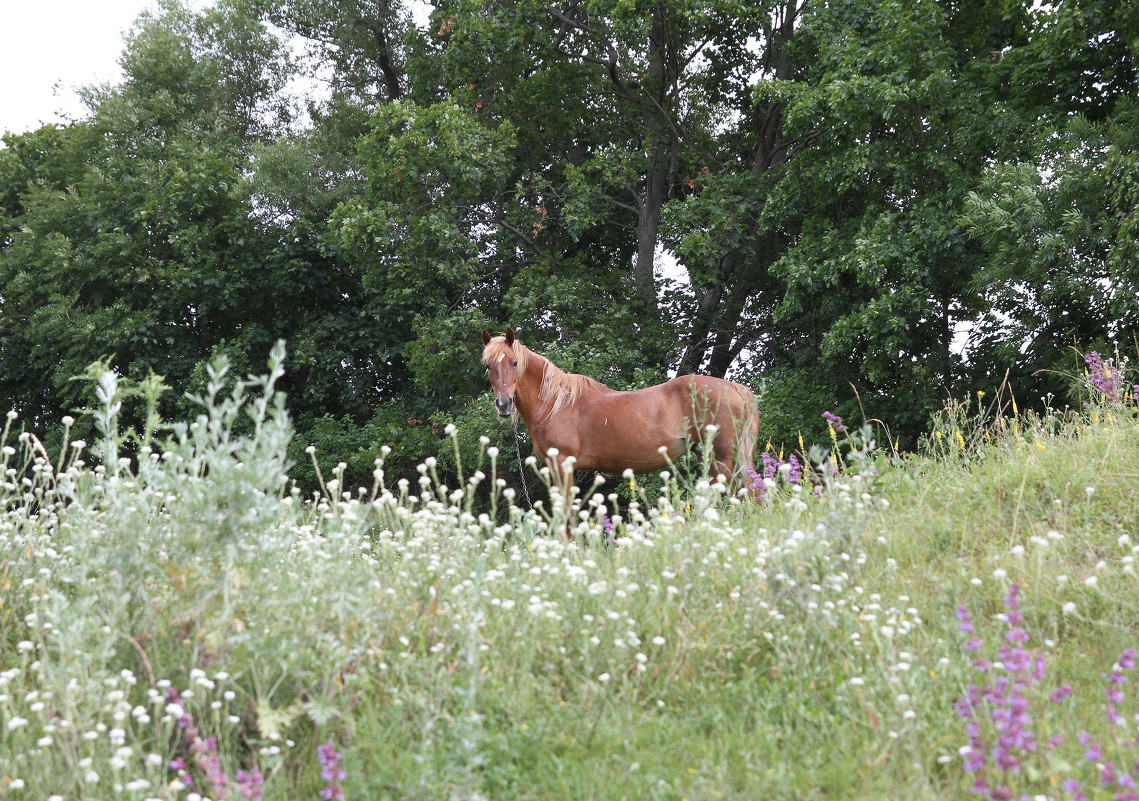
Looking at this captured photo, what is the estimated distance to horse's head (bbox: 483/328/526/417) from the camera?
28.4ft

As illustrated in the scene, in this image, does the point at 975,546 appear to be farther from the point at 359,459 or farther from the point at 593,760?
the point at 359,459

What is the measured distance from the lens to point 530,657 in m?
3.90

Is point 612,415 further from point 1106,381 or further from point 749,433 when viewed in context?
point 1106,381

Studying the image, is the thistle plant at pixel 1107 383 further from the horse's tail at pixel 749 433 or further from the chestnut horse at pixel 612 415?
the chestnut horse at pixel 612 415

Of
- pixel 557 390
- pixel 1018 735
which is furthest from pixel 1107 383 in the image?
pixel 1018 735

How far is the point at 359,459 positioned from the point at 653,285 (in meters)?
6.45

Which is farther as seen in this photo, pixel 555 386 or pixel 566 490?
pixel 555 386

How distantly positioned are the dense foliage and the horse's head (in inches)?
203

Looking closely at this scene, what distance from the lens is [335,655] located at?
3.44 metres

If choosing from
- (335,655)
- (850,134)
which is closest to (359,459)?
(850,134)

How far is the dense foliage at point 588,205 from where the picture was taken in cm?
1253

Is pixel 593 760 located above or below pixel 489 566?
below

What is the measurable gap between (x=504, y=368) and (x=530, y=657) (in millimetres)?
5002

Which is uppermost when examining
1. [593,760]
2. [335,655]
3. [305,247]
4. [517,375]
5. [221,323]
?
[305,247]
